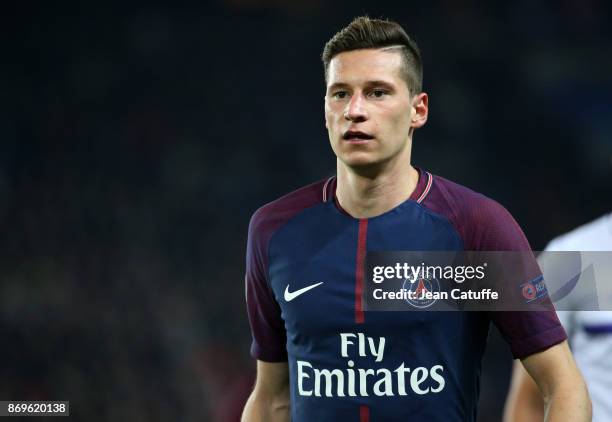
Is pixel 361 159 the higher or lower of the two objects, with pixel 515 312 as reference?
higher

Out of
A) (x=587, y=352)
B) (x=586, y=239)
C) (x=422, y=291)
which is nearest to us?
(x=422, y=291)

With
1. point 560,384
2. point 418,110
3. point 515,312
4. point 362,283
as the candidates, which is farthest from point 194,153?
point 560,384

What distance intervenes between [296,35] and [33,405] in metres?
3.55

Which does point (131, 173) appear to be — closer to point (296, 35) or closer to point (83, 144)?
point (83, 144)

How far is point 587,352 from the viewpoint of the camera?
11.0ft

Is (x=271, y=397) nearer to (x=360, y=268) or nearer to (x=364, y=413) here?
(x=364, y=413)

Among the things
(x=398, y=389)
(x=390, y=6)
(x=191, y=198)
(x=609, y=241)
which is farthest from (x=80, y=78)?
(x=398, y=389)

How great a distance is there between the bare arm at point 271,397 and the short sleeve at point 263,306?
0.03 m

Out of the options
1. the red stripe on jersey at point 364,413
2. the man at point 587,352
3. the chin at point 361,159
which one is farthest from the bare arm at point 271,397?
the man at point 587,352

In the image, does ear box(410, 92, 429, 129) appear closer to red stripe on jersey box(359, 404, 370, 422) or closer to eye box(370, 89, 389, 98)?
eye box(370, 89, 389, 98)

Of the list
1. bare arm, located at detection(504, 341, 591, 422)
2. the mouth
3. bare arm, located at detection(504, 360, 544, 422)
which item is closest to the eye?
the mouth

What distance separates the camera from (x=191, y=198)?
739cm

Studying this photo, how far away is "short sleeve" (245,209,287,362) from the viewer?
2.77 m

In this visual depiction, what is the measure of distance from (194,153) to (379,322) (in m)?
5.09
